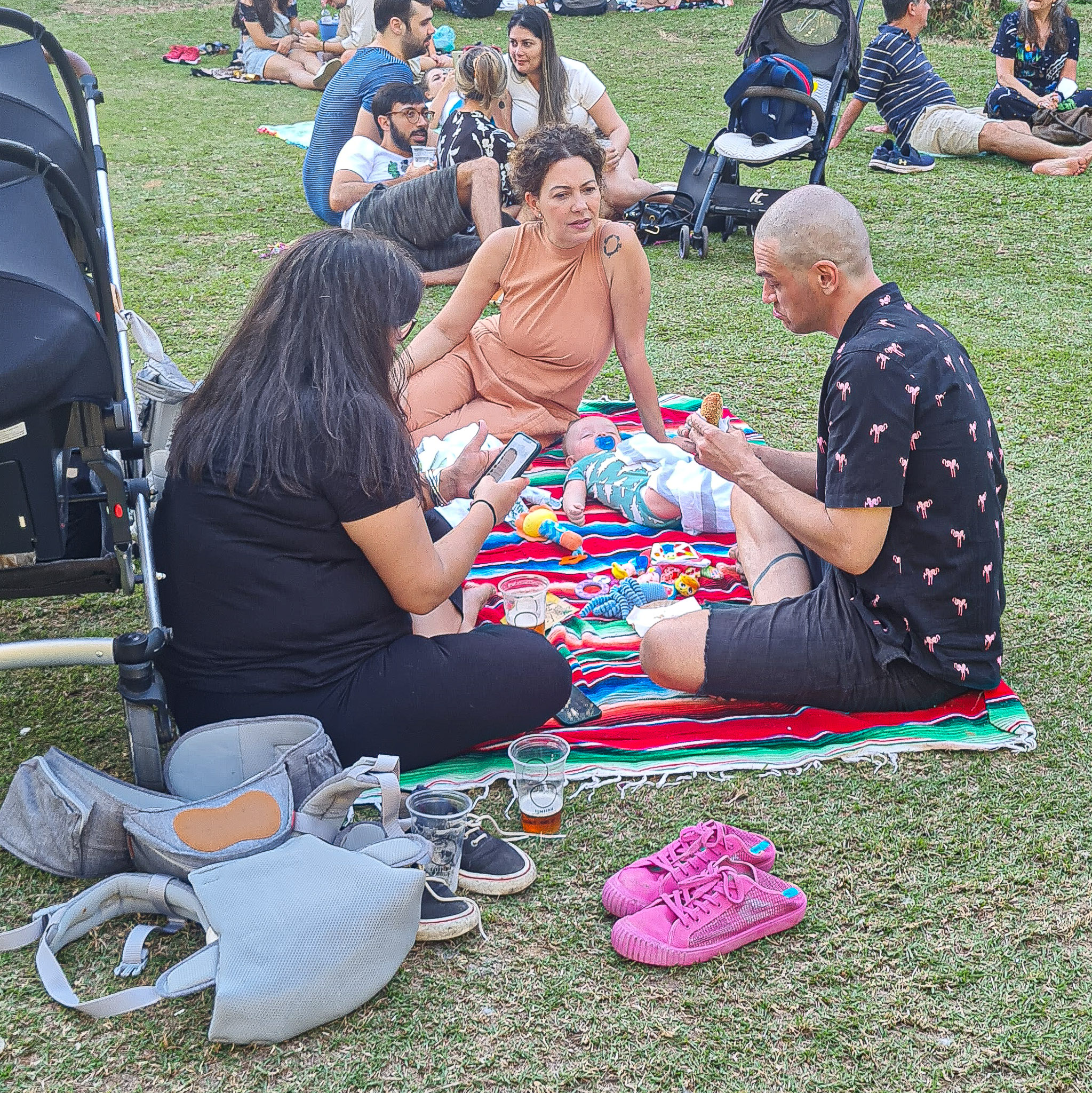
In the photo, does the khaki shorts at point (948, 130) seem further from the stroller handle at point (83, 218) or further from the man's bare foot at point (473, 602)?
the stroller handle at point (83, 218)

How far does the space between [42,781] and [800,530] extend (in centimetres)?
191

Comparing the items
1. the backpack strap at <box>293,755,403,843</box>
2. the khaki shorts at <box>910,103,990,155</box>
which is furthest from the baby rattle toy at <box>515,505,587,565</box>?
the khaki shorts at <box>910,103,990,155</box>

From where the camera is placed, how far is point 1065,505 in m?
4.34

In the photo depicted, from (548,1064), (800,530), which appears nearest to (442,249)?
(800,530)

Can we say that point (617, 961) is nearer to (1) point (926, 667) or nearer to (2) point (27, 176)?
(1) point (926, 667)

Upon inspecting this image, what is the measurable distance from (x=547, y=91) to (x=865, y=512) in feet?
16.5

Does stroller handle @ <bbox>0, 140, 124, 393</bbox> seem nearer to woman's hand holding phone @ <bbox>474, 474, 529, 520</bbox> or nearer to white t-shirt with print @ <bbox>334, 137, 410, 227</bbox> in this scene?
woman's hand holding phone @ <bbox>474, 474, 529, 520</bbox>

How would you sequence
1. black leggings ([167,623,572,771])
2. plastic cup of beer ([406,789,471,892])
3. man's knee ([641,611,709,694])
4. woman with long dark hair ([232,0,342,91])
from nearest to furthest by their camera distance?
plastic cup of beer ([406,789,471,892]) < black leggings ([167,623,572,771]) < man's knee ([641,611,709,694]) < woman with long dark hair ([232,0,342,91])

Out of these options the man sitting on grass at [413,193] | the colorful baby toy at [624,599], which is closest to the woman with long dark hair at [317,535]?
the colorful baby toy at [624,599]

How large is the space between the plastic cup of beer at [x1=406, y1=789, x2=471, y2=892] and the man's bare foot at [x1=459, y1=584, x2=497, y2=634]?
0.83 metres

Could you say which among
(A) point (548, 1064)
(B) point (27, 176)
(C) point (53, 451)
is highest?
(B) point (27, 176)

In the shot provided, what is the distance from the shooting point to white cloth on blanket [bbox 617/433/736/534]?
413 cm

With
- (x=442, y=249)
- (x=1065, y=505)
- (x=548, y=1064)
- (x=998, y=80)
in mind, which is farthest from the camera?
(x=998, y=80)

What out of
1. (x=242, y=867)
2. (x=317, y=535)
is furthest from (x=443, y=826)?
(x=317, y=535)
